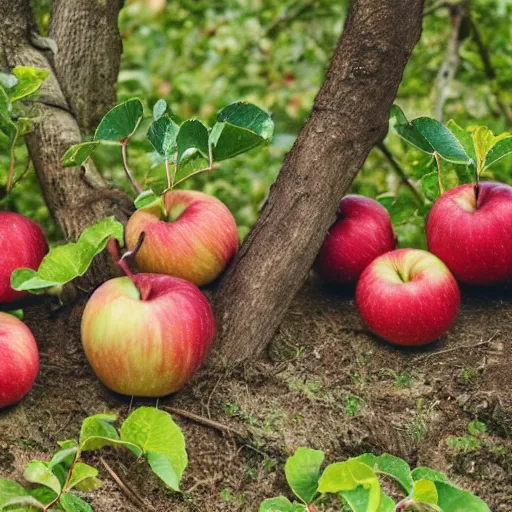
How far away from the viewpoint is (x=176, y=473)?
118 cm

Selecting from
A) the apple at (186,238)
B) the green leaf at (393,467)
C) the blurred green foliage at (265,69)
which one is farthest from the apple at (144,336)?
the blurred green foliage at (265,69)

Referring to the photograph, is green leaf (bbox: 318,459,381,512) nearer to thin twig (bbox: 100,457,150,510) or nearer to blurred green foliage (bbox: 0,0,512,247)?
thin twig (bbox: 100,457,150,510)

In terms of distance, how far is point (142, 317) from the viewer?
1.29 m

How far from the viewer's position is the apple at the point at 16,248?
143 cm

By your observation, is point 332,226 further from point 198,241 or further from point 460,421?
point 460,421

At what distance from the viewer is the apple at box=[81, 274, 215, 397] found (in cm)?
129

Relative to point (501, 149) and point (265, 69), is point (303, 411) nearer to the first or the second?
point (501, 149)


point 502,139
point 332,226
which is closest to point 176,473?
point 332,226

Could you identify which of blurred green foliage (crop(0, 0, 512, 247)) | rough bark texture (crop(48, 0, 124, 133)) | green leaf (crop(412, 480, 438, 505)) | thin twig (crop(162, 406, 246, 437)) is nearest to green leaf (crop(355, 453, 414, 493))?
green leaf (crop(412, 480, 438, 505))

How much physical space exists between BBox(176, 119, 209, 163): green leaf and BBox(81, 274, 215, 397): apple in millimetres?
224

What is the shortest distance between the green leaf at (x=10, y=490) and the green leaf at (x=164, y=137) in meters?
0.56

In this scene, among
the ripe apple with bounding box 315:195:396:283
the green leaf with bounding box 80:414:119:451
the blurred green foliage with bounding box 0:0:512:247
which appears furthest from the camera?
the blurred green foliage with bounding box 0:0:512:247

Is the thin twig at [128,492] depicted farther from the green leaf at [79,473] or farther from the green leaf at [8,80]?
the green leaf at [8,80]

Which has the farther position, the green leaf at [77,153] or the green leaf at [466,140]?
the green leaf at [466,140]
